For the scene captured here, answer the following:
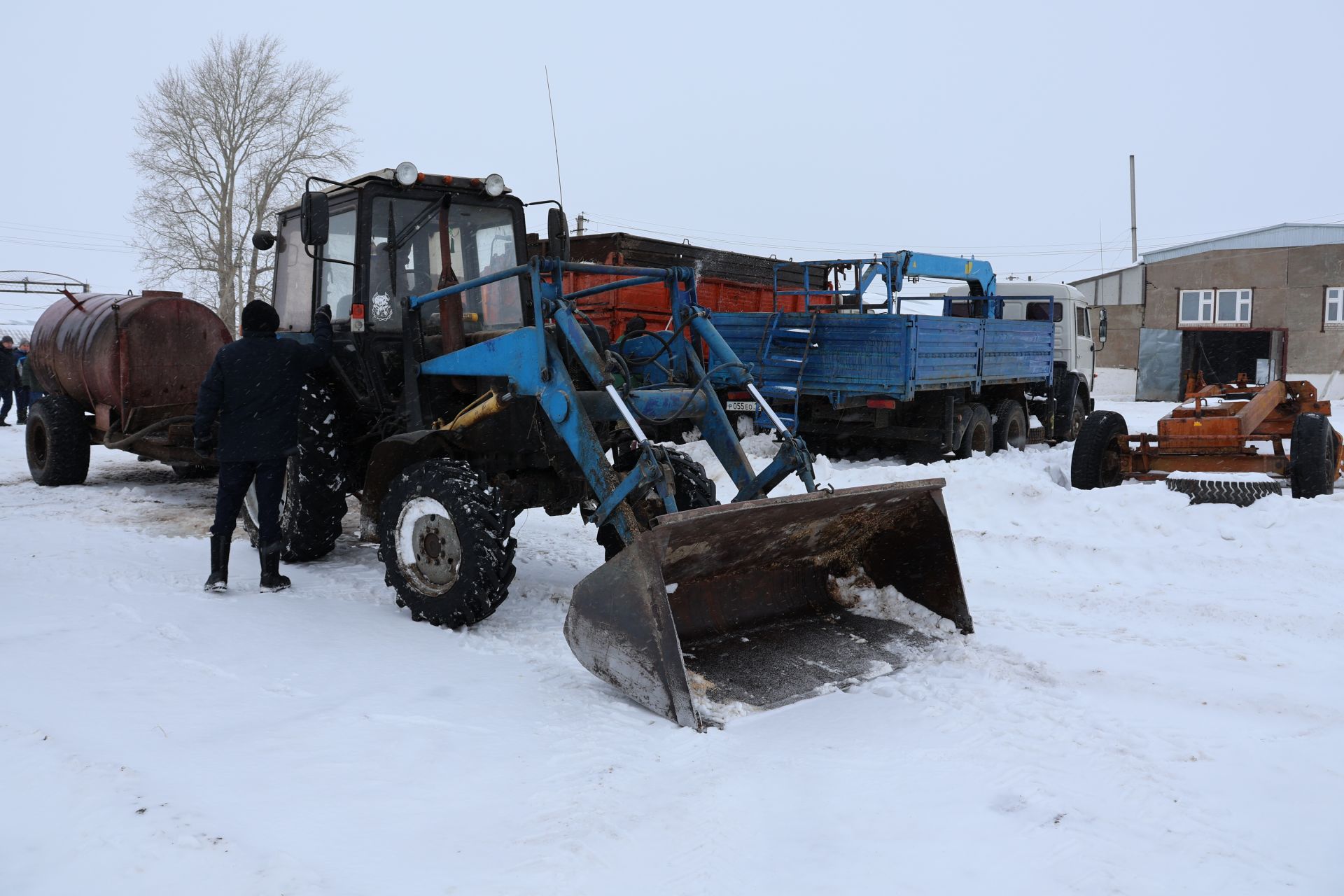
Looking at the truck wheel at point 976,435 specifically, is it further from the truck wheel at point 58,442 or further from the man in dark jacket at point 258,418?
the truck wheel at point 58,442

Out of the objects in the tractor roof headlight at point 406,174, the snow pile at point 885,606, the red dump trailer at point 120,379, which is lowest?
the snow pile at point 885,606

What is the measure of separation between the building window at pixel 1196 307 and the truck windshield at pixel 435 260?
2547 cm

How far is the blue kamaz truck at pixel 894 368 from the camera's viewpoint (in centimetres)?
982

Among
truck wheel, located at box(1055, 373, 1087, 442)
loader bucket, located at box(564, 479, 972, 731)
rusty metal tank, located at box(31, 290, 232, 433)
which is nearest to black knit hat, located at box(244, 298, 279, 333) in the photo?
loader bucket, located at box(564, 479, 972, 731)

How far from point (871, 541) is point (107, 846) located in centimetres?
351

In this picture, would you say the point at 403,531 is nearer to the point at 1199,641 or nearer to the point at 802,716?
the point at 802,716

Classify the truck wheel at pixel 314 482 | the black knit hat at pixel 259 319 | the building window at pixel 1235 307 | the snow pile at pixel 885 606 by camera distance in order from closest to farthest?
the snow pile at pixel 885 606 < the black knit hat at pixel 259 319 < the truck wheel at pixel 314 482 < the building window at pixel 1235 307

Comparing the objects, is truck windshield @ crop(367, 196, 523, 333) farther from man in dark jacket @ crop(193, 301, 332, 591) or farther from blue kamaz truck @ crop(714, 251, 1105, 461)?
blue kamaz truck @ crop(714, 251, 1105, 461)

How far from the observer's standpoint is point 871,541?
16.4 feet

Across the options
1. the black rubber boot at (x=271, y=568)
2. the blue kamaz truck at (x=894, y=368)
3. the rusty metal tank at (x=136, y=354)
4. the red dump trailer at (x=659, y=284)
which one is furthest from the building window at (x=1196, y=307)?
the black rubber boot at (x=271, y=568)

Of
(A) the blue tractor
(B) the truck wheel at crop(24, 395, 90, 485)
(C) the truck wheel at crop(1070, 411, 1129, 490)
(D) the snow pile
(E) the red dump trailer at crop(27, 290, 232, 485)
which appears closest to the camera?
(A) the blue tractor

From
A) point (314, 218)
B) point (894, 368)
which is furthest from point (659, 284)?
point (314, 218)

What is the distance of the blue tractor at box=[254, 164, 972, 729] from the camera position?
4.05m

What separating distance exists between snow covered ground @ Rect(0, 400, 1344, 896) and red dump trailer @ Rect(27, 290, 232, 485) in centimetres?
389
